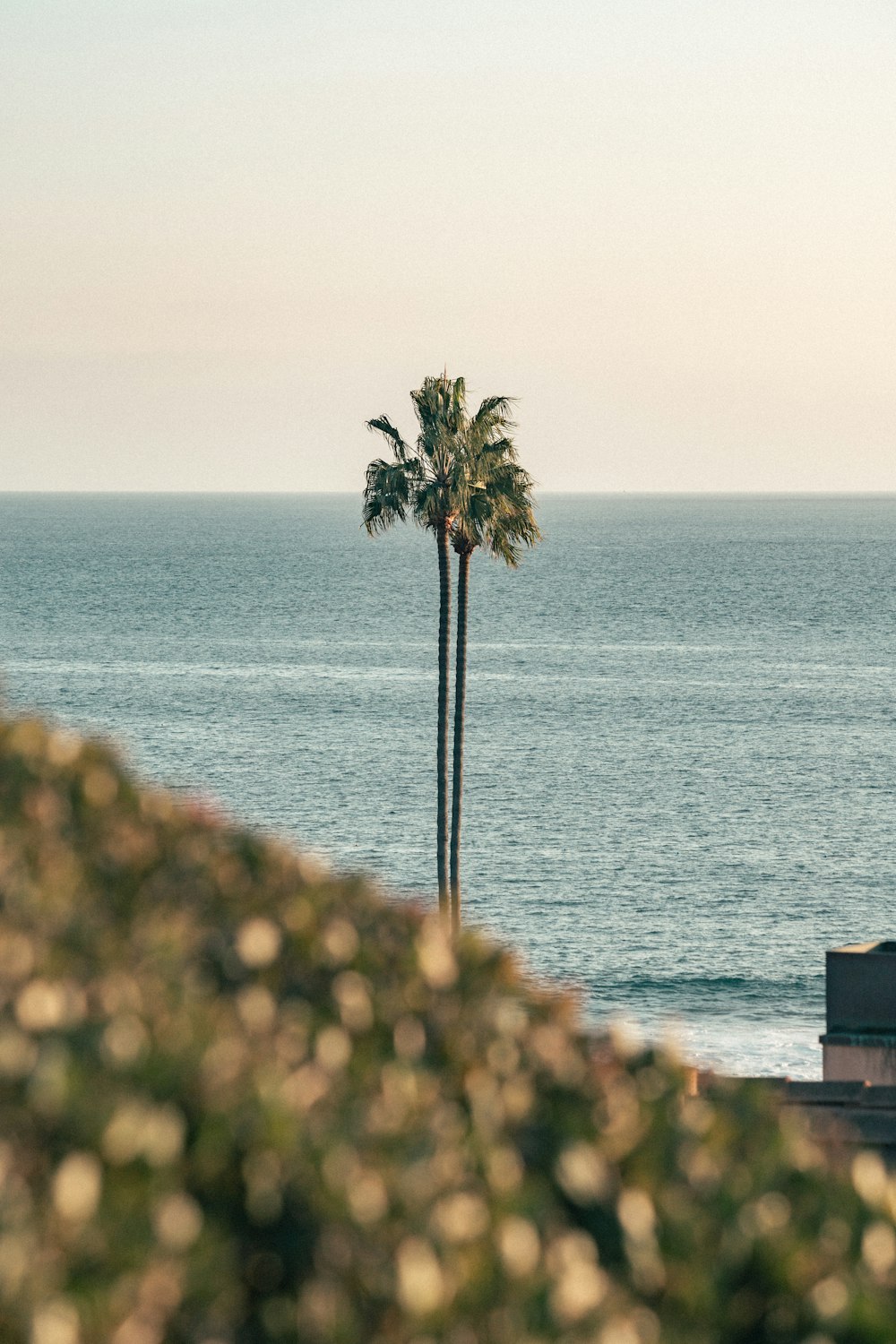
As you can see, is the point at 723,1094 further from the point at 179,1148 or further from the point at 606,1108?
the point at 179,1148

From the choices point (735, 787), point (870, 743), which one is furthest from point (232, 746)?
point (870, 743)

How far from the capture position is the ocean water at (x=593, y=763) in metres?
54.2

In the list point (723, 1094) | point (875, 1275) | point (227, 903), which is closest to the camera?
point (875, 1275)

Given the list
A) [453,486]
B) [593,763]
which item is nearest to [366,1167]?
[453,486]

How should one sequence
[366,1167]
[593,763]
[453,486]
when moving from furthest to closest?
[593,763] < [453,486] < [366,1167]

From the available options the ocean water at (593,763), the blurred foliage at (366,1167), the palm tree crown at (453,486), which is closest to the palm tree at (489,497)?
the palm tree crown at (453,486)

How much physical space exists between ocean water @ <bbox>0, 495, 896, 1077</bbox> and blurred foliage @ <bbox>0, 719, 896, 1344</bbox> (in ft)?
28.4

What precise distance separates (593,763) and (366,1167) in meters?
83.2

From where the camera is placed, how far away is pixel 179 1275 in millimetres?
3062

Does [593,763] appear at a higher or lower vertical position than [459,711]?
lower

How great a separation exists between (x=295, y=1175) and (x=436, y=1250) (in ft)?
1.14

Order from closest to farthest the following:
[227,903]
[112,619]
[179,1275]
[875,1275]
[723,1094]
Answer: [179,1275] → [875,1275] → [723,1094] → [227,903] → [112,619]

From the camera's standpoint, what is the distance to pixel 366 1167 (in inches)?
137

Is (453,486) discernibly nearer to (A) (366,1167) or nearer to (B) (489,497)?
(B) (489,497)
